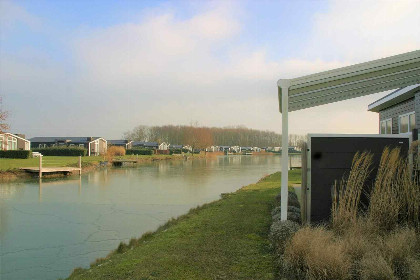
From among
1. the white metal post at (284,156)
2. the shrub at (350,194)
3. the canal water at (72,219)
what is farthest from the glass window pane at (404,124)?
the white metal post at (284,156)

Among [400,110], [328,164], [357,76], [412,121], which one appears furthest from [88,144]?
[357,76]

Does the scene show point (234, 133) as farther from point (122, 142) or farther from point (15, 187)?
point (15, 187)

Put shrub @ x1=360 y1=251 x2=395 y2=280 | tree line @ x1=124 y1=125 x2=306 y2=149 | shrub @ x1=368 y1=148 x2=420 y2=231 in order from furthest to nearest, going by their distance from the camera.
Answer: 1. tree line @ x1=124 y1=125 x2=306 y2=149
2. shrub @ x1=368 y1=148 x2=420 y2=231
3. shrub @ x1=360 y1=251 x2=395 y2=280

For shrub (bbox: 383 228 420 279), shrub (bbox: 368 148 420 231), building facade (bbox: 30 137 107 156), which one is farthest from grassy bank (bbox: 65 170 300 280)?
building facade (bbox: 30 137 107 156)

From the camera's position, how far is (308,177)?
6.14 meters

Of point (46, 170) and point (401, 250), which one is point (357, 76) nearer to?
point (401, 250)

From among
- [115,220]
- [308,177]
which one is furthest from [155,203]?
[308,177]

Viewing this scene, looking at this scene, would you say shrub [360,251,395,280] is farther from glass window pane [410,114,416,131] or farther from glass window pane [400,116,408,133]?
glass window pane [400,116,408,133]

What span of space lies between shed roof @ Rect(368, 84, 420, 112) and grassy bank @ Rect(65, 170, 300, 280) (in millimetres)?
6799

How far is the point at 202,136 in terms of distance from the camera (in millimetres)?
85750

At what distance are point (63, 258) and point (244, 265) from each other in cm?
350

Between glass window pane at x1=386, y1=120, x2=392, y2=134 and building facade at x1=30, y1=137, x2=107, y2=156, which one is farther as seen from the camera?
building facade at x1=30, y1=137, x2=107, y2=156

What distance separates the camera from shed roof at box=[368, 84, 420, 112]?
36.1 ft

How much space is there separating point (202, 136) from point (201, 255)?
8105 centimetres
